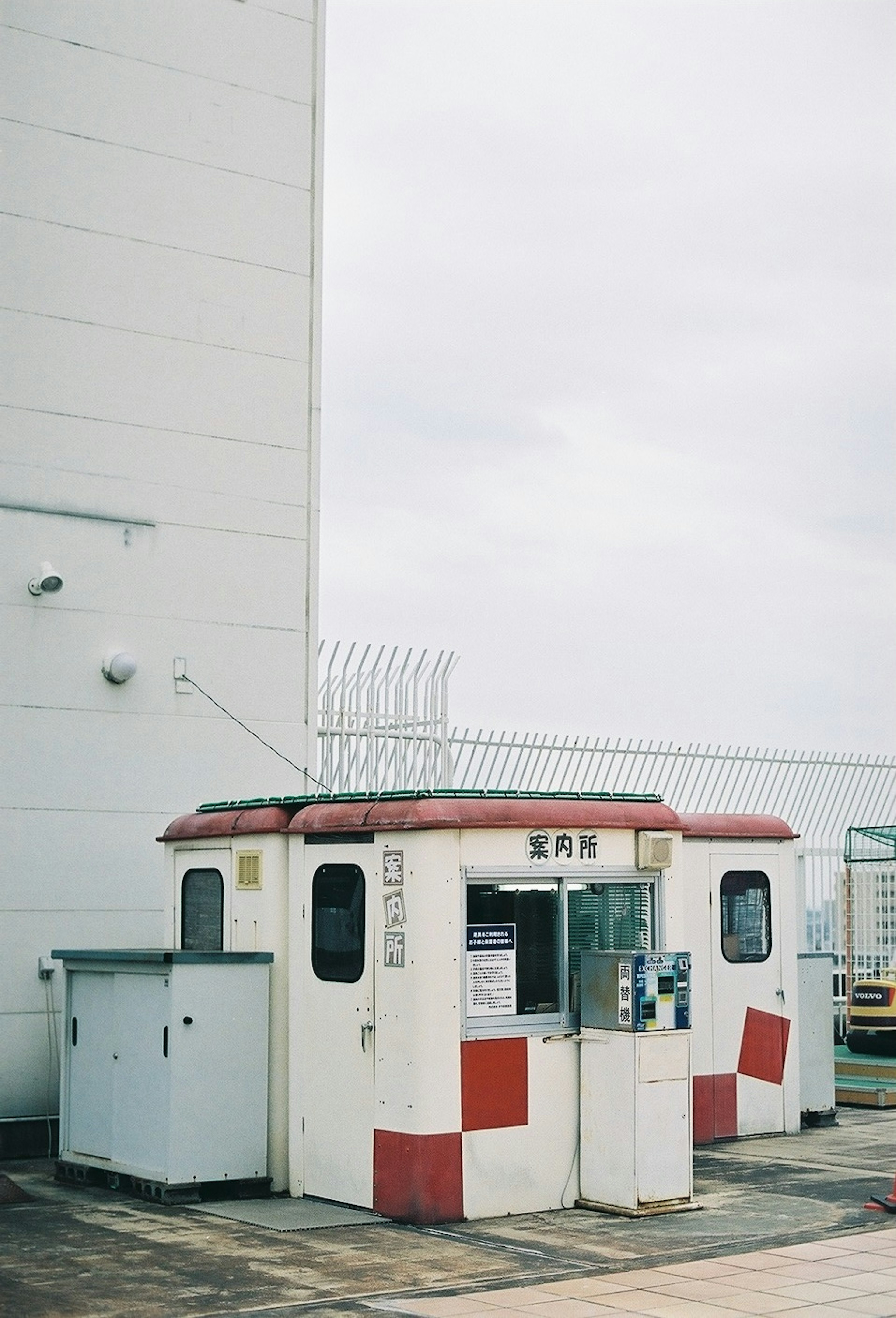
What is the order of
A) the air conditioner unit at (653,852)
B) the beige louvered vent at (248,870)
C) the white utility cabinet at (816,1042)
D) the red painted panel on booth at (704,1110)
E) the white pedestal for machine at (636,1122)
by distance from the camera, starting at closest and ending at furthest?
the white pedestal for machine at (636,1122)
the air conditioner unit at (653,852)
the beige louvered vent at (248,870)
the red painted panel on booth at (704,1110)
the white utility cabinet at (816,1042)

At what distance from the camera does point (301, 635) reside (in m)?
14.4

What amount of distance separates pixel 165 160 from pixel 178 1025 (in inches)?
294

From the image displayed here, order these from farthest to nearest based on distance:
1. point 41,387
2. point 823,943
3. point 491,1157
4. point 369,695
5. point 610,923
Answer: point 823,943 < point 369,695 < point 41,387 < point 610,923 < point 491,1157

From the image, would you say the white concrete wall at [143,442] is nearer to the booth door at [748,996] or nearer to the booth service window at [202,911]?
the booth service window at [202,911]

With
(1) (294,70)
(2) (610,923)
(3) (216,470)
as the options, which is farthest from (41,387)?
(2) (610,923)

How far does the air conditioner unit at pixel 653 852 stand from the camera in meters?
10.6

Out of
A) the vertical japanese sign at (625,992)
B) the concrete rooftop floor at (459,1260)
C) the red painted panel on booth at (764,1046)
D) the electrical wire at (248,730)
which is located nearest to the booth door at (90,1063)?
the concrete rooftop floor at (459,1260)

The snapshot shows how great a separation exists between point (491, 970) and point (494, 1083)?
664 mm

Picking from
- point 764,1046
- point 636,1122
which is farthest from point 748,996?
point 636,1122

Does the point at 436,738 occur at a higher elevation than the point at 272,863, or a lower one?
higher

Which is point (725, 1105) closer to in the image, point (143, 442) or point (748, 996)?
point (748, 996)

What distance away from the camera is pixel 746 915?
1325 centimetres

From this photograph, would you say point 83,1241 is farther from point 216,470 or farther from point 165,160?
point 165,160

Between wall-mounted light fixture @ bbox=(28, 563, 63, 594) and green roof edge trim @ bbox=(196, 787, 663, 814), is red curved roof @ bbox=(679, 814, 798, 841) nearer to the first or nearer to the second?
green roof edge trim @ bbox=(196, 787, 663, 814)
